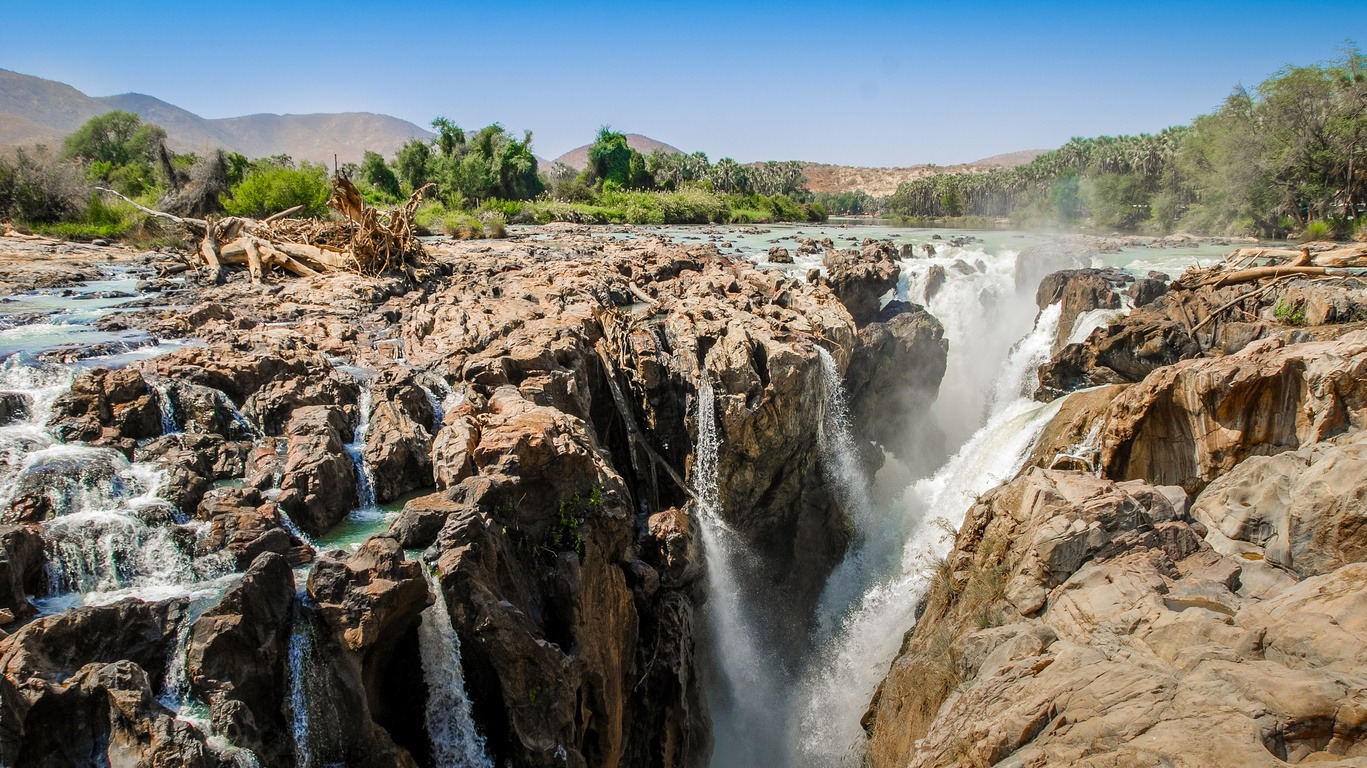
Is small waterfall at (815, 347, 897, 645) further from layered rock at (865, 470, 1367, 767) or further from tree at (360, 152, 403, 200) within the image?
tree at (360, 152, 403, 200)

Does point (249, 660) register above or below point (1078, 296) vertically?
below

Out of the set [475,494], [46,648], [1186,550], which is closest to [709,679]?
[475,494]

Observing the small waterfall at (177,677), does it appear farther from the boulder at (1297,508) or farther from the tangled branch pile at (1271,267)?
the tangled branch pile at (1271,267)

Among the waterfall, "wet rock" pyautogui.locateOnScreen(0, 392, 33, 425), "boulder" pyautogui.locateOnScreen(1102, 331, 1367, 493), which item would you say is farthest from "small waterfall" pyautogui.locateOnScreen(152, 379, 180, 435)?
"boulder" pyautogui.locateOnScreen(1102, 331, 1367, 493)

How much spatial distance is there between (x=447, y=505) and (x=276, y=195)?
3274 cm

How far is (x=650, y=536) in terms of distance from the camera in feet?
44.1

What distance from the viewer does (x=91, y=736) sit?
6.34 metres

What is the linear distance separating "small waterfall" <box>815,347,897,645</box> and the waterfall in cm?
A: 235

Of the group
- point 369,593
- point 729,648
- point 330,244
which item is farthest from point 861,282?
point 369,593

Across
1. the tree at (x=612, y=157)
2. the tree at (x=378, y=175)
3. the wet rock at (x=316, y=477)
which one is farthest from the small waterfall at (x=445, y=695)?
the tree at (x=612, y=157)

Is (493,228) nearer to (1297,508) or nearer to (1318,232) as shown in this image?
(1297,508)

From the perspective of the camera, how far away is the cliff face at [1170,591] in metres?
5.99

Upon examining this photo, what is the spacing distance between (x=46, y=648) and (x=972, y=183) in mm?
94419

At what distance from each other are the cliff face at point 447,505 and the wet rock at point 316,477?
1.7 inches
